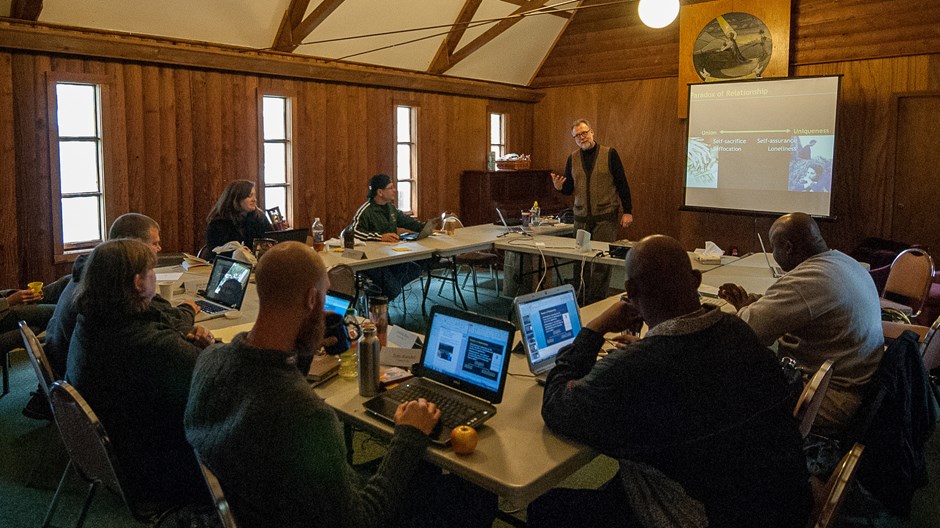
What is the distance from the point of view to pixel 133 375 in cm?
221

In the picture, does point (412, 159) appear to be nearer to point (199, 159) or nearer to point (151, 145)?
point (199, 159)

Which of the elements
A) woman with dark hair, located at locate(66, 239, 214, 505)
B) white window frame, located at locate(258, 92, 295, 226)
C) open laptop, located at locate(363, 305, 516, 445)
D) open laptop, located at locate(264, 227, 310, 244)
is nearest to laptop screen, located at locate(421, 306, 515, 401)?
open laptop, located at locate(363, 305, 516, 445)

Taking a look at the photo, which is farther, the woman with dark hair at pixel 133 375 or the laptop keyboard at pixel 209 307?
the laptop keyboard at pixel 209 307

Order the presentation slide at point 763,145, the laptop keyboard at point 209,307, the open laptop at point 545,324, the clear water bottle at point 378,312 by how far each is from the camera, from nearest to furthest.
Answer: the open laptop at point 545,324 → the clear water bottle at point 378,312 → the laptop keyboard at point 209,307 → the presentation slide at point 763,145

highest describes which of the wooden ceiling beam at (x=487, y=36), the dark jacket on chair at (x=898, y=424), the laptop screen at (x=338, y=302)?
the wooden ceiling beam at (x=487, y=36)

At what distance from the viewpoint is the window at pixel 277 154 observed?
7.30 metres

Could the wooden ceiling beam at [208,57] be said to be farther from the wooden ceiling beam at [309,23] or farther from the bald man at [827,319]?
the bald man at [827,319]

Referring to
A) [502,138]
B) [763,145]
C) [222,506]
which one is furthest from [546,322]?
[502,138]

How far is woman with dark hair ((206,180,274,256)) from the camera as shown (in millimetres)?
5145

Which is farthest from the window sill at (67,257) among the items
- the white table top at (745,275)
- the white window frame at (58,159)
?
the white table top at (745,275)

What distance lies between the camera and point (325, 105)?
7.62 metres

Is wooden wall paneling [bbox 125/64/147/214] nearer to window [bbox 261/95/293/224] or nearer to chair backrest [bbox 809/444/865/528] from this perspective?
window [bbox 261/95/293/224]

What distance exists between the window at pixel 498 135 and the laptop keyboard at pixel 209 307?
22.0 feet

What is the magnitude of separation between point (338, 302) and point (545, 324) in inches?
32.9
